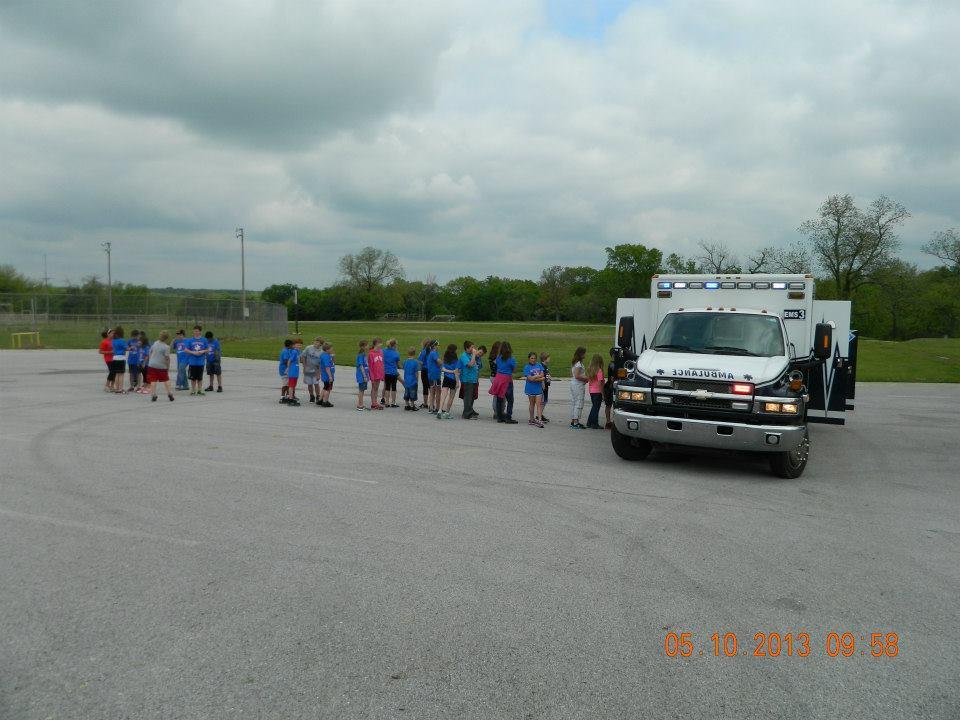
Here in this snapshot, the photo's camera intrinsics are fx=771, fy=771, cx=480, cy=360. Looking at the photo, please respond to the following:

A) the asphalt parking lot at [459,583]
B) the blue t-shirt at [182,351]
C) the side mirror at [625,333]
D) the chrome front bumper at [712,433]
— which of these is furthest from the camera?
the blue t-shirt at [182,351]

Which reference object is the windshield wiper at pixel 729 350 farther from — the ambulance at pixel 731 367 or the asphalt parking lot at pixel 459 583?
the asphalt parking lot at pixel 459 583

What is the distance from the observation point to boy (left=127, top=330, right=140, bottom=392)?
65.3 feet

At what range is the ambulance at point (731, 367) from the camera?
9.74 m

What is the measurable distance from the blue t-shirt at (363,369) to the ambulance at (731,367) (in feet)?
21.4

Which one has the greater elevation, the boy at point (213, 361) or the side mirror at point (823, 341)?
the side mirror at point (823, 341)

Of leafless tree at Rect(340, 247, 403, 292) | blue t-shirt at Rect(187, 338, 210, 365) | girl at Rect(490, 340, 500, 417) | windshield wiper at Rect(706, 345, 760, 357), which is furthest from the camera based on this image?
leafless tree at Rect(340, 247, 403, 292)

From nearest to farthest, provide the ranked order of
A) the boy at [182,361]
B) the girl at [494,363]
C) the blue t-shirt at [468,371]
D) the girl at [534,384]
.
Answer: the girl at [534,384] < the girl at [494,363] < the blue t-shirt at [468,371] < the boy at [182,361]

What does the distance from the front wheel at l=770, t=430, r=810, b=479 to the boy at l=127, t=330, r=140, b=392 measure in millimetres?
16104

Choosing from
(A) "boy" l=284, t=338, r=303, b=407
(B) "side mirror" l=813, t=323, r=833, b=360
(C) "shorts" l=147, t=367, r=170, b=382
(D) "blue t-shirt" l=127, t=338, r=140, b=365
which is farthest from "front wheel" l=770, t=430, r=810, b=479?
(D) "blue t-shirt" l=127, t=338, r=140, b=365

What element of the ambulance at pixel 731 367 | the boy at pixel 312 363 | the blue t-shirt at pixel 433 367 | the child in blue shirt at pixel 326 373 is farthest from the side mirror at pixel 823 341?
the boy at pixel 312 363

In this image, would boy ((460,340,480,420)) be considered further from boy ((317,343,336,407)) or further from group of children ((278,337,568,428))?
boy ((317,343,336,407))

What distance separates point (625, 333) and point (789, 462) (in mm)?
3447

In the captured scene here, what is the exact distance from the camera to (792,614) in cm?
518

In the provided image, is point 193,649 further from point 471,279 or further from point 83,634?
point 471,279
